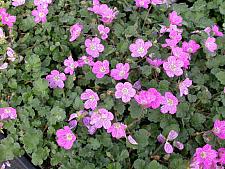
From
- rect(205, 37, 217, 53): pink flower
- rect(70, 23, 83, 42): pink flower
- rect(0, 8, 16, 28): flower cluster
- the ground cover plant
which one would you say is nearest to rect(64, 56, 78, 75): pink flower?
the ground cover plant

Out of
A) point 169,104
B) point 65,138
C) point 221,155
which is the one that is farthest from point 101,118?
point 221,155

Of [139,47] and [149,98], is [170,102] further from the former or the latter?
[139,47]

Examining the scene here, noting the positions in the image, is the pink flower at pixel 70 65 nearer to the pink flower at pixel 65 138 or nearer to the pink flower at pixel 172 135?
the pink flower at pixel 65 138

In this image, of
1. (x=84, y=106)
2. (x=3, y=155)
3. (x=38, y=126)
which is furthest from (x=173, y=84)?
(x=3, y=155)

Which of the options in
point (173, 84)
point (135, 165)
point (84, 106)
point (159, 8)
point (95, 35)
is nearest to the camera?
point (135, 165)

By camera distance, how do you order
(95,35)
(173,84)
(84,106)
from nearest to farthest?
(84,106), (173,84), (95,35)

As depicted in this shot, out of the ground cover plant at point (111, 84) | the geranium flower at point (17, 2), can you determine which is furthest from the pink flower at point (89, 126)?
the geranium flower at point (17, 2)

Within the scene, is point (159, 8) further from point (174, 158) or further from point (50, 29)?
point (174, 158)
